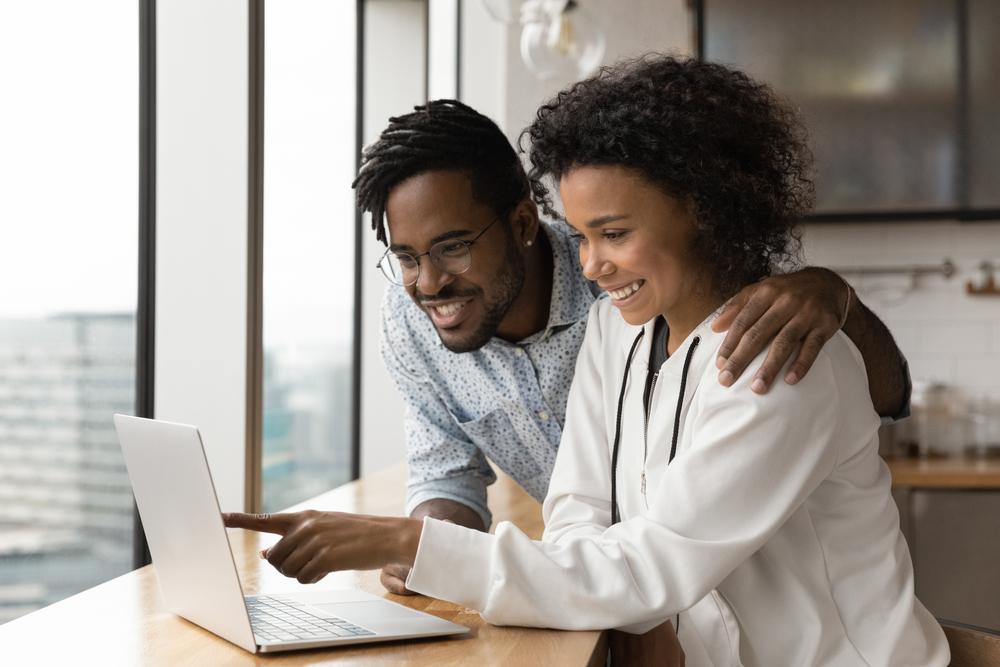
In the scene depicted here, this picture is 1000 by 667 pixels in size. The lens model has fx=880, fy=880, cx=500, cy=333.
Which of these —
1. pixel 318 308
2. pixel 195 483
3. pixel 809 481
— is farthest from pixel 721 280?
Result: pixel 318 308

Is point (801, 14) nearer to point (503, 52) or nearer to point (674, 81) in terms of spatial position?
point (503, 52)

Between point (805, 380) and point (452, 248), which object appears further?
point (452, 248)

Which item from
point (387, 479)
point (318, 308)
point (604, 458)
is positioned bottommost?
point (387, 479)

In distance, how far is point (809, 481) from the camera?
924 millimetres

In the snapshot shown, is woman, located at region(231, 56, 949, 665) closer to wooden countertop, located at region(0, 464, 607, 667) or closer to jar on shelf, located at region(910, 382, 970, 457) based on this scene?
wooden countertop, located at region(0, 464, 607, 667)

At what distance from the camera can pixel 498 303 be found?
1408 mm

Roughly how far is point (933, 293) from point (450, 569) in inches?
97.4

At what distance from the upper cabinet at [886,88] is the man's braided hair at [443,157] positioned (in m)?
1.58

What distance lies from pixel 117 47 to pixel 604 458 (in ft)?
3.65

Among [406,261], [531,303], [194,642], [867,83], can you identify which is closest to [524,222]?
[531,303]

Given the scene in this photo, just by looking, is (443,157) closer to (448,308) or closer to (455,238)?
(455,238)

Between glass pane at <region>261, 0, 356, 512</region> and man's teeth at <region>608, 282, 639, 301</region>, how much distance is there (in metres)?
1.03

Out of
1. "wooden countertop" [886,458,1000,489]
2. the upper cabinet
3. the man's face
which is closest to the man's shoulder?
the man's face

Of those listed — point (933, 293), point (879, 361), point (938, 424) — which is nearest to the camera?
point (879, 361)
